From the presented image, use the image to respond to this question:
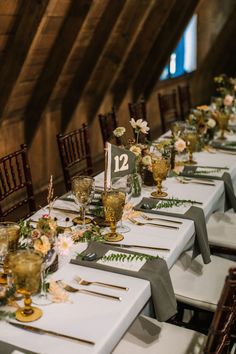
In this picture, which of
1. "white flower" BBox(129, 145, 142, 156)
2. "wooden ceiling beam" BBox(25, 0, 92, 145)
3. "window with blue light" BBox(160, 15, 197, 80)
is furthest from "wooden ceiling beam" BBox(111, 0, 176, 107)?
"white flower" BBox(129, 145, 142, 156)

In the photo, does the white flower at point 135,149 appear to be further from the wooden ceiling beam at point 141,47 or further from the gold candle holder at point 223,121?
the wooden ceiling beam at point 141,47

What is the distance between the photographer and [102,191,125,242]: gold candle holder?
6.88ft

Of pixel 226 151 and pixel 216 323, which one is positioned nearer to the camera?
pixel 216 323

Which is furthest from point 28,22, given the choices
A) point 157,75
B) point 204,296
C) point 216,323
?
point 157,75

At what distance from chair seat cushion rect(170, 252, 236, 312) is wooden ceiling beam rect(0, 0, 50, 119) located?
1.70m

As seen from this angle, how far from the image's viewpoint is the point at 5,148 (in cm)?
411

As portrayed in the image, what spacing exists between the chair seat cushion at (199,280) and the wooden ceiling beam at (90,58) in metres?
2.44

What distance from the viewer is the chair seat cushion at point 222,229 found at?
272cm

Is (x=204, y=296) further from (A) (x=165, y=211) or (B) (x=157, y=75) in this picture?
(B) (x=157, y=75)

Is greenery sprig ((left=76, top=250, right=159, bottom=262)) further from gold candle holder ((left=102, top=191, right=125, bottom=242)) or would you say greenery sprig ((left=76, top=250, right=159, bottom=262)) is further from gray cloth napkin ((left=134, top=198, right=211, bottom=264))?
gray cloth napkin ((left=134, top=198, right=211, bottom=264))

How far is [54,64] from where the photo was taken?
3.97 metres

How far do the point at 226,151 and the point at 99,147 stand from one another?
2386mm

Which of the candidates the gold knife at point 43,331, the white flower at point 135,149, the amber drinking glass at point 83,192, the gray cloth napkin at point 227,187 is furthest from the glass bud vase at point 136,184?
the gold knife at point 43,331

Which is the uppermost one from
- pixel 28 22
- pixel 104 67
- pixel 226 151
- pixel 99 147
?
pixel 28 22
